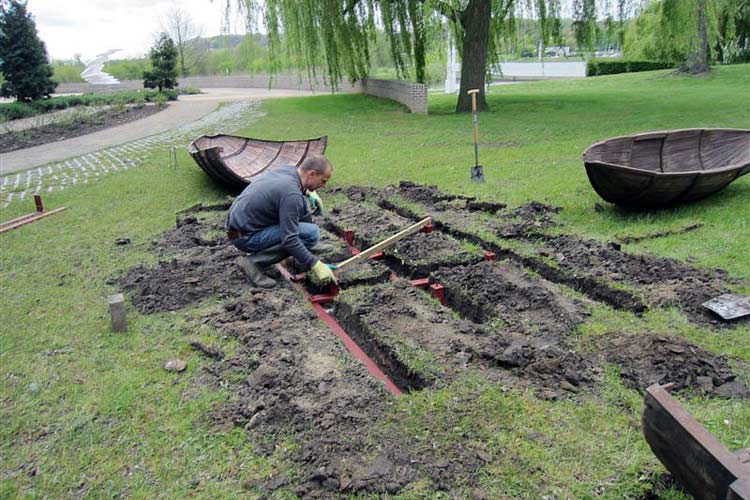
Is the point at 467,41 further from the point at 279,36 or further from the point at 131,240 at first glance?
the point at 131,240

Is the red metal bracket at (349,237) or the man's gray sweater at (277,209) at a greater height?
the man's gray sweater at (277,209)

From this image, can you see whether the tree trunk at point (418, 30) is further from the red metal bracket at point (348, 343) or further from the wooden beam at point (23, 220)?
the red metal bracket at point (348, 343)

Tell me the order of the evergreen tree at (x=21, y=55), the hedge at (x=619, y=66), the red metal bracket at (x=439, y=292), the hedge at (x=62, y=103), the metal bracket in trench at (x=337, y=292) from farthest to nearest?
the hedge at (x=619, y=66), the evergreen tree at (x=21, y=55), the hedge at (x=62, y=103), the red metal bracket at (x=439, y=292), the metal bracket in trench at (x=337, y=292)

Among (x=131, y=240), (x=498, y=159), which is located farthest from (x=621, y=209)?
(x=131, y=240)

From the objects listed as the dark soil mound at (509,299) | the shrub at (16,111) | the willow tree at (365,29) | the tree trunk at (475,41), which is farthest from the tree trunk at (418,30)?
the shrub at (16,111)

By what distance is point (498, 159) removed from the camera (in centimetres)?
1004

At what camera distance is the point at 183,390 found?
3615 mm

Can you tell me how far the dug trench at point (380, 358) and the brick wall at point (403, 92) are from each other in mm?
12030

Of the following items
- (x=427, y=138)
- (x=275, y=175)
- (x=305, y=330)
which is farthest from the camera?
(x=427, y=138)

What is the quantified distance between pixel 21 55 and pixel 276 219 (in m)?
25.7

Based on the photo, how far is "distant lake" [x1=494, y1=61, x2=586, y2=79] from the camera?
3728cm

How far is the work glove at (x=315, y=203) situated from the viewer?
20.6 feet

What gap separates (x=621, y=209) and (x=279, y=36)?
10.6 metres

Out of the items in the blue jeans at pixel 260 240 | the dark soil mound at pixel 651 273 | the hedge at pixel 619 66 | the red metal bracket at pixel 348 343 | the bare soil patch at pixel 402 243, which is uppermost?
the hedge at pixel 619 66
